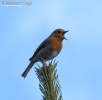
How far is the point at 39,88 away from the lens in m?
3.05

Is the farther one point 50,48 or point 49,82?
point 50,48

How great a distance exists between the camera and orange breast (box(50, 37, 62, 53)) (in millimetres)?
8131

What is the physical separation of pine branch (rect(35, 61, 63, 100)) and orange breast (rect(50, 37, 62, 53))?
173 inches

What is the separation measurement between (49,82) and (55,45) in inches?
200

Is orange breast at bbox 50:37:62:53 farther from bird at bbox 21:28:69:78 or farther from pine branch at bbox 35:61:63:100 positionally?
pine branch at bbox 35:61:63:100

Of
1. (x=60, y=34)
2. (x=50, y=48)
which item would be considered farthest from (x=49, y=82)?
A: (x=60, y=34)

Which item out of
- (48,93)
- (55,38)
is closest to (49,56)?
(55,38)

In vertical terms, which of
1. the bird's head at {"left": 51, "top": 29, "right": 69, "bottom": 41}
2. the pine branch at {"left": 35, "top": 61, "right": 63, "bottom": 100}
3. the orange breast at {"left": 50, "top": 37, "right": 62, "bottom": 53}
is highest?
the bird's head at {"left": 51, "top": 29, "right": 69, "bottom": 41}

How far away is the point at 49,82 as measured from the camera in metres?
3.21

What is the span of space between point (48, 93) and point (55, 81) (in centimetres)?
26

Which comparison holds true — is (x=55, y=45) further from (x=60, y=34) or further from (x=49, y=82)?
(x=49, y=82)

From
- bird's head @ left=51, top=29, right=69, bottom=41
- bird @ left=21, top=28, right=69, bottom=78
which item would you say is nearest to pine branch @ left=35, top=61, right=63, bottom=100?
bird @ left=21, top=28, right=69, bottom=78

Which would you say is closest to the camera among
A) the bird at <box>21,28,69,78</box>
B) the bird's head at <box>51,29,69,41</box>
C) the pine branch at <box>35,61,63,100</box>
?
the pine branch at <box>35,61,63,100</box>

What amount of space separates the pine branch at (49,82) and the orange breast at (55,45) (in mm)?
4405
